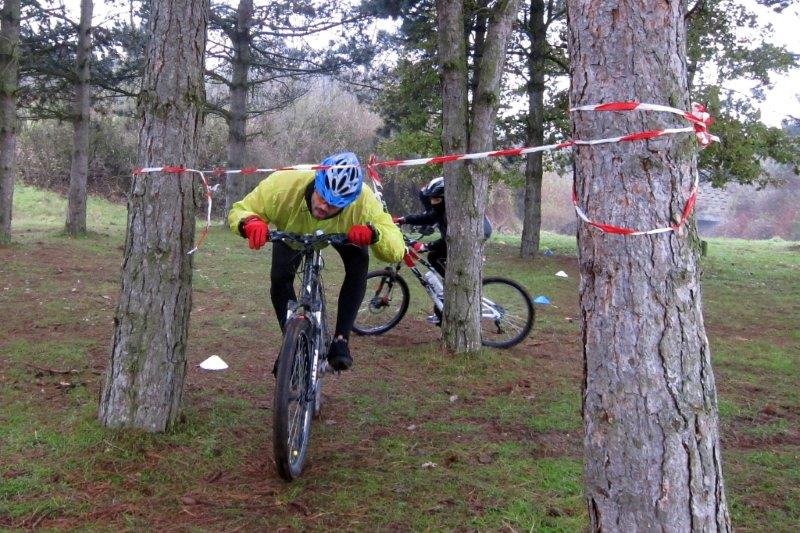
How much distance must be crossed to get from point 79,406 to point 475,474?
8.31 feet

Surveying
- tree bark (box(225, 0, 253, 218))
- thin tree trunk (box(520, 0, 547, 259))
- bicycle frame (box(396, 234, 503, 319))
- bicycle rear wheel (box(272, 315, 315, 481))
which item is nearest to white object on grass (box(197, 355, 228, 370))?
bicycle rear wheel (box(272, 315, 315, 481))

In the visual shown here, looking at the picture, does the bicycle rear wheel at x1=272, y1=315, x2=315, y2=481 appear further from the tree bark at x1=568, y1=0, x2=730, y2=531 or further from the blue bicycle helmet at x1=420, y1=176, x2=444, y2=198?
the blue bicycle helmet at x1=420, y1=176, x2=444, y2=198

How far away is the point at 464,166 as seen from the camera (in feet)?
20.0

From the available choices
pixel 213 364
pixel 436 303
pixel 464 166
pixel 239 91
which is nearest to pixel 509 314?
pixel 436 303

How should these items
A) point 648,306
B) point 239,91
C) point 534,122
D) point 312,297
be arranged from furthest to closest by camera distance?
point 239,91, point 534,122, point 312,297, point 648,306

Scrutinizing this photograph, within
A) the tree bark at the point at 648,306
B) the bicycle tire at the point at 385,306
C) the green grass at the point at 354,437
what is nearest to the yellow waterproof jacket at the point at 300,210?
the green grass at the point at 354,437

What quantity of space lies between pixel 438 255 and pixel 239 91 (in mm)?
14005

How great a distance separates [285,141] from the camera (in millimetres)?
30469

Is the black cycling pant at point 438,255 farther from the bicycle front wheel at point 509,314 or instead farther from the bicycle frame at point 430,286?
the bicycle front wheel at point 509,314

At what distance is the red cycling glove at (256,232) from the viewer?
3.92 meters

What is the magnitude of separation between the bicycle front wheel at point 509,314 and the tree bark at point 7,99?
9985 mm

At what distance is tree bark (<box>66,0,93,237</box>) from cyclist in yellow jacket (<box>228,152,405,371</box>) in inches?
518

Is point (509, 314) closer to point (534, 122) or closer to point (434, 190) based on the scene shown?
point (434, 190)

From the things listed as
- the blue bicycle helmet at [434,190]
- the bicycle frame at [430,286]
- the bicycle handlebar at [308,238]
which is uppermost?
the blue bicycle helmet at [434,190]
